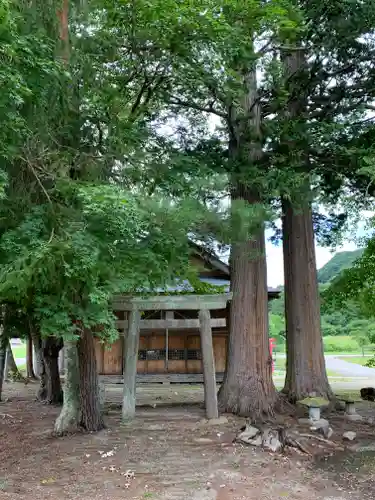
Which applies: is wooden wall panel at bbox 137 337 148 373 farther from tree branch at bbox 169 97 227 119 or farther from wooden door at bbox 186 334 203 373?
tree branch at bbox 169 97 227 119

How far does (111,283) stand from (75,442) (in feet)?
11.2

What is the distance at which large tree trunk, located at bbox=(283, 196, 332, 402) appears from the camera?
10.3m

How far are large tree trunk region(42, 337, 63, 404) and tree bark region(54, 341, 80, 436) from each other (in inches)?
97.3

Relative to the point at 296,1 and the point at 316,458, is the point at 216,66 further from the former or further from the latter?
the point at 316,458

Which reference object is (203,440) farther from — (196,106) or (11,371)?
(11,371)

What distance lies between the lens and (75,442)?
23.1ft

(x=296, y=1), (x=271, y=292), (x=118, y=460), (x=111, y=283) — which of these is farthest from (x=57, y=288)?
(x=271, y=292)

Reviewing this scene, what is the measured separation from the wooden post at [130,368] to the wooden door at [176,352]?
655 cm

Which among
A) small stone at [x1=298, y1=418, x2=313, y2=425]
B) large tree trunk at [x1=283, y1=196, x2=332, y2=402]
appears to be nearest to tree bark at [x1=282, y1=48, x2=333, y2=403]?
large tree trunk at [x1=283, y1=196, x2=332, y2=402]

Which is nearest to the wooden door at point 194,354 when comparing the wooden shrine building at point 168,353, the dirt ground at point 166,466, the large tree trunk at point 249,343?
the wooden shrine building at point 168,353

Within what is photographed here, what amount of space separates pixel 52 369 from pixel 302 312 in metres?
6.04

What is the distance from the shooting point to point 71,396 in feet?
25.0

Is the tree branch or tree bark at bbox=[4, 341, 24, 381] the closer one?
the tree branch

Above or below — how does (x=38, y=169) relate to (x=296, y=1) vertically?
below
